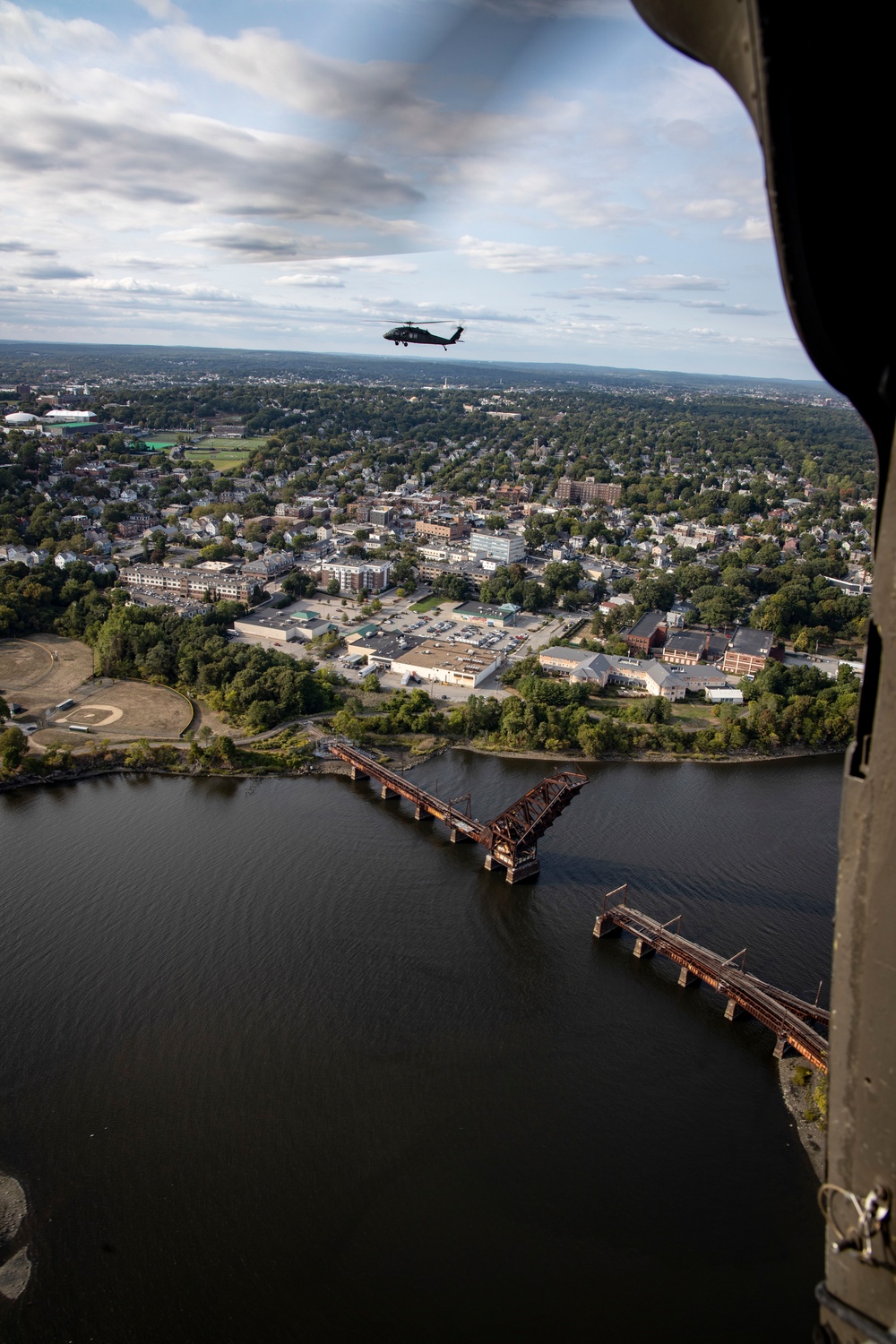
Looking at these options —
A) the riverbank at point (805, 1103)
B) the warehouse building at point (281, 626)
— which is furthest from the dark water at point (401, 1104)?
the warehouse building at point (281, 626)

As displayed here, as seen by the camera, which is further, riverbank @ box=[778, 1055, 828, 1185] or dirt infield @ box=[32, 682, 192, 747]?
dirt infield @ box=[32, 682, 192, 747]

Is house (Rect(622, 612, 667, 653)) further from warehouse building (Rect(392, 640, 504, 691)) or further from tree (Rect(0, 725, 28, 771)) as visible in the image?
tree (Rect(0, 725, 28, 771))

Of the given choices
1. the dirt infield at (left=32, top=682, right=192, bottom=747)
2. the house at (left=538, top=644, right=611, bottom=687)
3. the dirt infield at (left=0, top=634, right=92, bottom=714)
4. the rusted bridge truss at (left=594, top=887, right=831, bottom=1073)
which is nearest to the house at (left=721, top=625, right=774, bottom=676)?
the house at (left=538, top=644, right=611, bottom=687)

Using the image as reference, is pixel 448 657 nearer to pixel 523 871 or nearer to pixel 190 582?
pixel 523 871

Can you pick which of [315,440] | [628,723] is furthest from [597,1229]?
[315,440]

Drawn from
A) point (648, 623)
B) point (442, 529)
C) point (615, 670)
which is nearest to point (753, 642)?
point (648, 623)

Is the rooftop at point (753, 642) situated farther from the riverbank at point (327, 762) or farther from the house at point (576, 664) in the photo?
the riverbank at point (327, 762)
